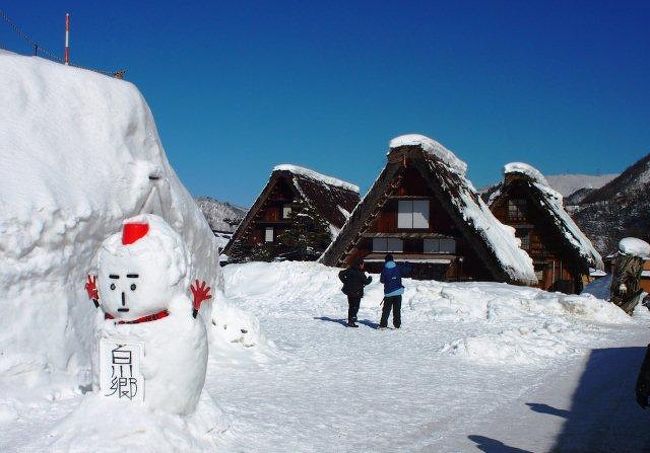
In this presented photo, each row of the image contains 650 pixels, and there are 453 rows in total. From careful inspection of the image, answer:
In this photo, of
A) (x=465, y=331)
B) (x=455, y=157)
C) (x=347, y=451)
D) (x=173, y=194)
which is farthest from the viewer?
(x=455, y=157)

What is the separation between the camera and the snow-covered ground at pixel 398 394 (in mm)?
5559

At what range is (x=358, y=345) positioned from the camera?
444 inches

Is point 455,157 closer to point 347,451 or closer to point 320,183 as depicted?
point 320,183

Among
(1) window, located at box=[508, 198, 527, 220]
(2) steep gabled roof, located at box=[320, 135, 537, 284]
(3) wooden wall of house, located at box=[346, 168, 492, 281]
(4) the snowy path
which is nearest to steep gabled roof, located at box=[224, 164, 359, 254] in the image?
(3) wooden wall of house, located at box=[346, 168, 492, 281]

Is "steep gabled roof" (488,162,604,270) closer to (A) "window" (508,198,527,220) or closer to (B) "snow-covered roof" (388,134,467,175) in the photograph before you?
(A) "window" (508,198,527,220)

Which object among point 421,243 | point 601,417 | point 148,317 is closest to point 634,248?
point 421,243

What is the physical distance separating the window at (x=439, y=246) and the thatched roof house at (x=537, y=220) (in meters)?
4.64

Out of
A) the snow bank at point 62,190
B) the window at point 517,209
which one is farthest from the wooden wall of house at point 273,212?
the snow bank at point 62,190

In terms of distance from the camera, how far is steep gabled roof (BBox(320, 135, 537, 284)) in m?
19.7

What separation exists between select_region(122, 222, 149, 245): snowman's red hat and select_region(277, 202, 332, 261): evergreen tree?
69.5ft

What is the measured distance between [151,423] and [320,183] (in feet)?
83.2

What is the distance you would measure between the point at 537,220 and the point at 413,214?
6393 mm

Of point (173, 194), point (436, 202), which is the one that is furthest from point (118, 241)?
point (436, 202)

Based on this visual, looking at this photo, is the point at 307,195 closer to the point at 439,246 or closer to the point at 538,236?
the point at 439,246
